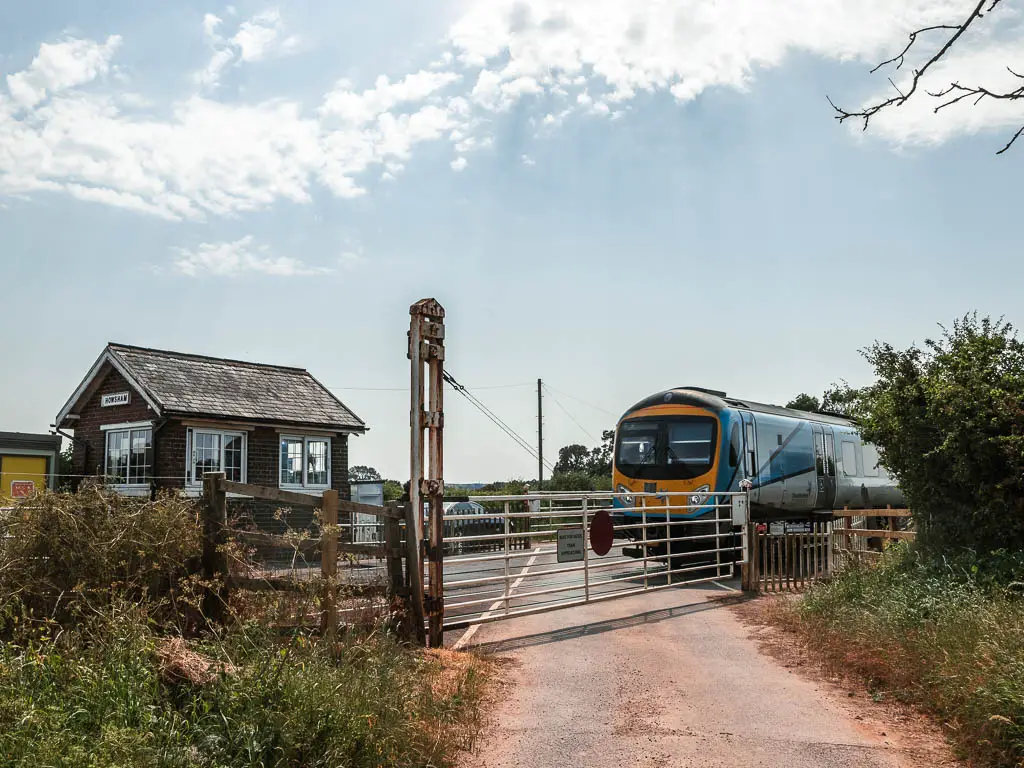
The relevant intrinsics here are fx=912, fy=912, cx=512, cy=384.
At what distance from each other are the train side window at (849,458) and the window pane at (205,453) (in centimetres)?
1563

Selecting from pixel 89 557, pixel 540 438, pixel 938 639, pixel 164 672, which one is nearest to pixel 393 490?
pixel 540 438

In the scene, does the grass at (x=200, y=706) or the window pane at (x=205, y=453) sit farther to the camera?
the window pane at (x=205, y=453)

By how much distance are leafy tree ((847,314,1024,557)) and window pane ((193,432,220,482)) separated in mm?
15392

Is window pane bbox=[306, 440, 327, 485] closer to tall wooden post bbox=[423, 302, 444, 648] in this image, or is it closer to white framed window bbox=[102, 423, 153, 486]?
white framed window bbox=[102, 423, 153, 486]

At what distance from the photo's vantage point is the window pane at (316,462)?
23.9m

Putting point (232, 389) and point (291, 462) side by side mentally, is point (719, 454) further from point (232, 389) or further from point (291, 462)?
point (232, 389)

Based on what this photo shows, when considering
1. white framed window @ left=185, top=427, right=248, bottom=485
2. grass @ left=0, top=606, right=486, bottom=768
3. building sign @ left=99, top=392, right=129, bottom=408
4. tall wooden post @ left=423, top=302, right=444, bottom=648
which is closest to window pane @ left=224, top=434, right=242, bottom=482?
white framed window @ left=185, top=427, right=248, bottom=485

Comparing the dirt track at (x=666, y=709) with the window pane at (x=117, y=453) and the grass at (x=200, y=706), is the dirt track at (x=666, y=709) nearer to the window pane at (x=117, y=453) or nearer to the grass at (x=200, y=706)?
the grass at (x=200, y=706)

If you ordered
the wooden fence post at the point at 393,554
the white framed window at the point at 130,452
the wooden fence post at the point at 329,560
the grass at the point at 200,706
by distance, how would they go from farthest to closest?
1. the white framed window at the point at 130,452
2. the wooden fence post at the point at 393,554
3. the wooden fence post at the point at 329,560
4. the grass at the point at 200,706

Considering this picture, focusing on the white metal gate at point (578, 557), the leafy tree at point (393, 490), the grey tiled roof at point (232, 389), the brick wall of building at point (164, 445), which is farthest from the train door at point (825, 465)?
the leafy tree at point (393, 490)

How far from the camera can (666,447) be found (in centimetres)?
1822

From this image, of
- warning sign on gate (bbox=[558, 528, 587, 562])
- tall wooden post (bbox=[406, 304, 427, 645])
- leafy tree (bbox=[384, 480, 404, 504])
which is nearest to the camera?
tall wooden post (bbox=[406, 304, 427, 645])

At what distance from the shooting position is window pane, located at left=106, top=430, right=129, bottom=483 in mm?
22562

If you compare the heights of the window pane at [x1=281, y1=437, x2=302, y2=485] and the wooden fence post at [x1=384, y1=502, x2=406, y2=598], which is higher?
the window pane at [x1=281, y1=437, x2=302, y2=485]
